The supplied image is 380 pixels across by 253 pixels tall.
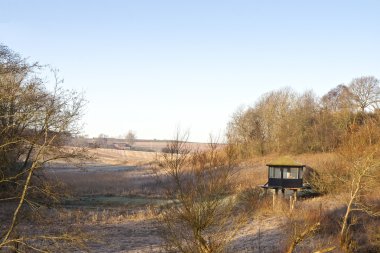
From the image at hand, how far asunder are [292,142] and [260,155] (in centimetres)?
525

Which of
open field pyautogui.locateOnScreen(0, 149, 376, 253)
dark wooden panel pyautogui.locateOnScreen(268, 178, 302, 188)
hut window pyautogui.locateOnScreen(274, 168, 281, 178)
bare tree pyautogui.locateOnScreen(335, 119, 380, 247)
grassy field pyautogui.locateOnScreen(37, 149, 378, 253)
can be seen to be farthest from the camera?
hut window pyautogui.locateOnScreen(274, 168, 281, 178)

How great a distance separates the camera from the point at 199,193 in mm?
9648

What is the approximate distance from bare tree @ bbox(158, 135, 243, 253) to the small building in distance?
13.1 m

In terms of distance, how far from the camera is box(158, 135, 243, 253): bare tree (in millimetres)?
9352

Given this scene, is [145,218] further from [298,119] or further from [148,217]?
[298,119]

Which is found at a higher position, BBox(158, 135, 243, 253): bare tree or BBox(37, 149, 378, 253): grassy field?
BBox(158, 135, 243, 253): bare tree

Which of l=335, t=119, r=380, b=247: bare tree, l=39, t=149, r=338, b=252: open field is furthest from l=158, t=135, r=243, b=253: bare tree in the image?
l=335, t=119, r=380, b=247: bare tree

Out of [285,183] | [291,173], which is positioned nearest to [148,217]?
[285,183]

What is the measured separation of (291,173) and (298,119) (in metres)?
27.0

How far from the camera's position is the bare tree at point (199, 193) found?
935 centimetres

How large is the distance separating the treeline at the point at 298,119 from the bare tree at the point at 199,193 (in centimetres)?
3593

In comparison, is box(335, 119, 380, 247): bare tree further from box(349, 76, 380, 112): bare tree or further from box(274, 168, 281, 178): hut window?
box(349, 76, 380, 112): bare tree

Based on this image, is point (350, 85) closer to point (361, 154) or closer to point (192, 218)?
point (361, 154)

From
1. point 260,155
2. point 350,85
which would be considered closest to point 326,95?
point 350,85
